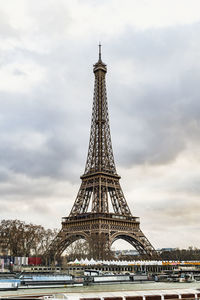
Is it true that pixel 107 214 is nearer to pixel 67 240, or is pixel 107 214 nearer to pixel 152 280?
pixel 67 240

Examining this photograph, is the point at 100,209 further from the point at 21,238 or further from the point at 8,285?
the point at 8,285

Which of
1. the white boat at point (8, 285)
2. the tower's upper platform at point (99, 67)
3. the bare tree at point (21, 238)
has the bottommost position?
the white boat at point (8, 285)

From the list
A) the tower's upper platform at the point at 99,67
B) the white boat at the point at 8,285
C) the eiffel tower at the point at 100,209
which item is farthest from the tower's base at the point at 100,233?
the tower's upper platform at the point at 99,67

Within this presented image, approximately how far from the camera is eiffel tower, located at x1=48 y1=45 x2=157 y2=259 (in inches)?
3989

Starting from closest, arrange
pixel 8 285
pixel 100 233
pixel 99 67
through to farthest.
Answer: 1. pixel 8 285
2. pixel 100 233
3. pixel 99 67

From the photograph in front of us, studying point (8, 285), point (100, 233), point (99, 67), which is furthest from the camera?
point (99, 67)

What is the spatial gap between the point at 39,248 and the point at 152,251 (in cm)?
3245

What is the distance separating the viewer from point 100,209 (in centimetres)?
10444

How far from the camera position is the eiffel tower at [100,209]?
101312 millimetres

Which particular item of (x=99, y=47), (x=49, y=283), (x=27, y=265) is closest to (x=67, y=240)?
(x=27, y=265)

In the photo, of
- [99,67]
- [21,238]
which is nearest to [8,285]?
[21,238]

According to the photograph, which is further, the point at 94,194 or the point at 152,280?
the point at 94,194

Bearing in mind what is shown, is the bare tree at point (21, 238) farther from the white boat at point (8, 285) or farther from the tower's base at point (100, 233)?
the white boat at point (8, 285)

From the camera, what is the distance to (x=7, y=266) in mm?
96000
